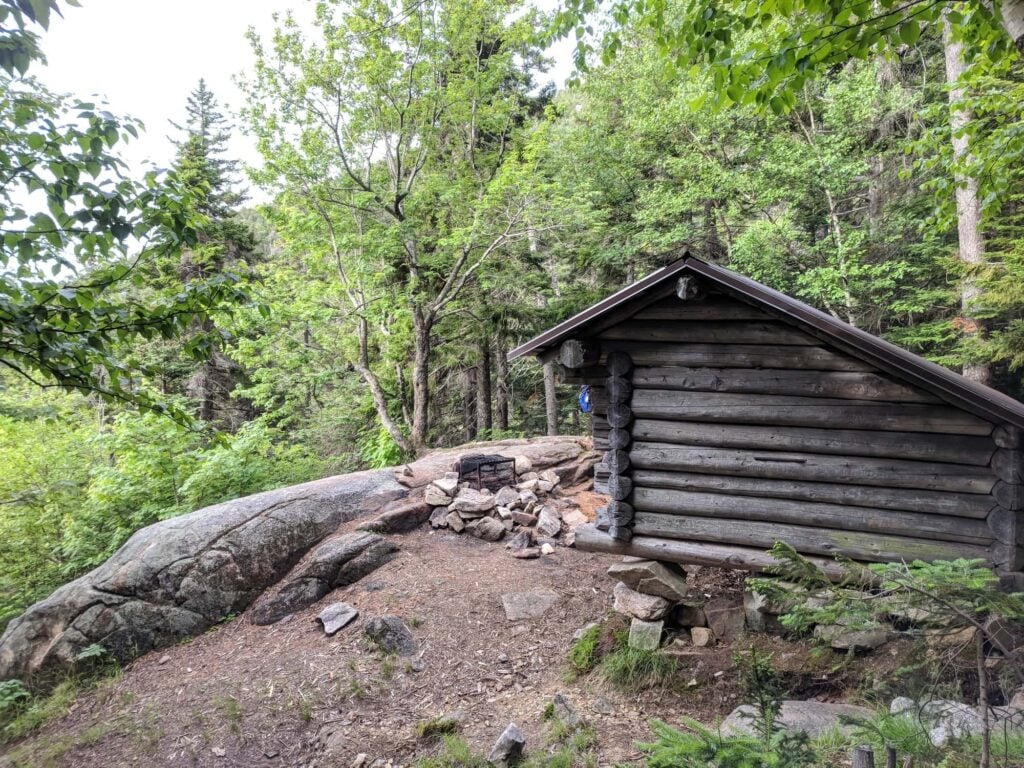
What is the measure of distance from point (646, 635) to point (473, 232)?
35.0 feet

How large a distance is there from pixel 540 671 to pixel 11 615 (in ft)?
33.0

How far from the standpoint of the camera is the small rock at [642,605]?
6.01m

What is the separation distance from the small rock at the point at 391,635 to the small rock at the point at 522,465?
4.87 m

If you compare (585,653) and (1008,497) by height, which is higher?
(1008,497)

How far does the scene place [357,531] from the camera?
9391mm

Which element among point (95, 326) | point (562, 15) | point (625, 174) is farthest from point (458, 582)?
point (625, 174)

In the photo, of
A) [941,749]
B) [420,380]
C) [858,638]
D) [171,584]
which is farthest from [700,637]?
[420,380]

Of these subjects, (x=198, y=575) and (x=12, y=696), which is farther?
(x=198, y=575)

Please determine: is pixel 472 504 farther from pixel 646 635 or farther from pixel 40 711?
pixel 40 711

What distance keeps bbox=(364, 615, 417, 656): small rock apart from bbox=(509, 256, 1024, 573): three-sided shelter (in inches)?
108

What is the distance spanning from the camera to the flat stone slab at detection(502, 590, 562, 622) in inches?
290

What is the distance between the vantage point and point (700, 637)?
6016mm

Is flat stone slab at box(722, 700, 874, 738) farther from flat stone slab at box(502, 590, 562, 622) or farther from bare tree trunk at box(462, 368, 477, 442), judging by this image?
bare tree trunk at box(462, 368, 477, 442)

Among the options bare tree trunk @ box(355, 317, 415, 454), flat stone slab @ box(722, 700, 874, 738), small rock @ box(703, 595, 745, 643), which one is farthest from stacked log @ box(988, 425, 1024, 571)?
bare tree trunk @ box(355, 317, 415, 454)
